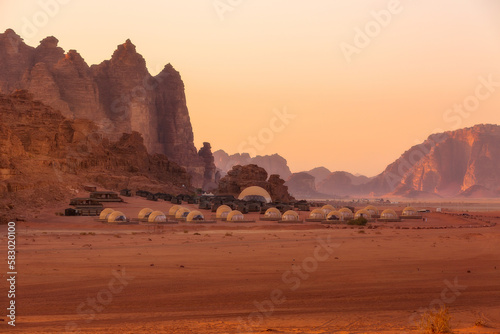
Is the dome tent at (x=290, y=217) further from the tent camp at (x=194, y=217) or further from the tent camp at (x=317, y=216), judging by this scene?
the tent camp at (x=194, y=217)

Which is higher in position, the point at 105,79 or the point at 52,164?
the point at 105,79

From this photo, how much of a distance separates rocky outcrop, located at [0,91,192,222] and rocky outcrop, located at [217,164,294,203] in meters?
13.2

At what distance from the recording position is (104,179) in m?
110

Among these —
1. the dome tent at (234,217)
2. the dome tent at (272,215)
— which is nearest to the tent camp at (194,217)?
the dome tent at (234,217)

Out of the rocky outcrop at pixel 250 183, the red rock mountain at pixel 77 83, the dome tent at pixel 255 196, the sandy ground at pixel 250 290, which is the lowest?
the sandy ground at pixel 250 290

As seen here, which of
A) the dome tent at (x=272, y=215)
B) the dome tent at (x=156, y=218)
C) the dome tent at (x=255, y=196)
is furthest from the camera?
the dome tent at (x=255, y=196)

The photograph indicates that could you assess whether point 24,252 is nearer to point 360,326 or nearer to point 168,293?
point 168,293

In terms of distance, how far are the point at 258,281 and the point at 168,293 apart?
396cm

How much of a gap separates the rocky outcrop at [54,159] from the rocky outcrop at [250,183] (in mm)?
13219

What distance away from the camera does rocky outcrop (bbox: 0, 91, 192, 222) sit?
81.5 m

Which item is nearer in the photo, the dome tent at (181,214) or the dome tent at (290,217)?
the dome tent at (181,214)

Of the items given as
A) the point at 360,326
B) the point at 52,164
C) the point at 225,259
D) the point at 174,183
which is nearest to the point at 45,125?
the point at 52,164

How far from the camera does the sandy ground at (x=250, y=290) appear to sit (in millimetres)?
13938

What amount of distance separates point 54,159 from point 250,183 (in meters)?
49.5
